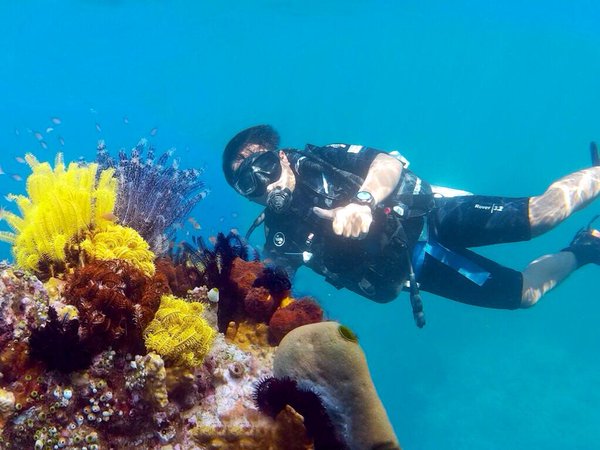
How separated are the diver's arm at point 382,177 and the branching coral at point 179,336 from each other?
11.3 feet

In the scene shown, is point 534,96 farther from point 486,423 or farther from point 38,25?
point 38,25

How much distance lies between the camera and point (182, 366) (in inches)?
106

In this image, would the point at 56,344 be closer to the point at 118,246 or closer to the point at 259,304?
the point at 118,246

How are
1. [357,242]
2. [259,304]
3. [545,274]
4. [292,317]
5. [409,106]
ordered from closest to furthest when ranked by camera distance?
[292,317] → [259,304] → [357,242] → [545,274] → [409,106]

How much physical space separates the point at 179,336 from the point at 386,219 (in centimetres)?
A: 385

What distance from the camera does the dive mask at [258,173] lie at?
6.09 metres

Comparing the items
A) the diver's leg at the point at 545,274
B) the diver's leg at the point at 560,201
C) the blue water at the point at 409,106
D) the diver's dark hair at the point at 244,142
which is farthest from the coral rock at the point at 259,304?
the blue water at the point at 409,106

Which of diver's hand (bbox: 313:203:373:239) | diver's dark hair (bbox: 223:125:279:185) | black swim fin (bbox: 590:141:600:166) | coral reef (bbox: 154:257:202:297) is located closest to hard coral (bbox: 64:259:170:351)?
coral reef (bbox: 154:257:202:297)

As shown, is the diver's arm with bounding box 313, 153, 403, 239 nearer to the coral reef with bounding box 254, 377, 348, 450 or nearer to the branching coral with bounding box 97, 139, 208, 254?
the branching coral with bounding box 97, 139, 208, 254

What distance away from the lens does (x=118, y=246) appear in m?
3.32

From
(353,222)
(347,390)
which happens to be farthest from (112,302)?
(353,222)

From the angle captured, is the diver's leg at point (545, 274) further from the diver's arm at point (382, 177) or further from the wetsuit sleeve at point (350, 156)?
the wetsuit sleeve at point (350, 156)

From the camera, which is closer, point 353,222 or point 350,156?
point 353,222

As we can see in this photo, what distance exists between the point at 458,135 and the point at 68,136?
85.2 m
